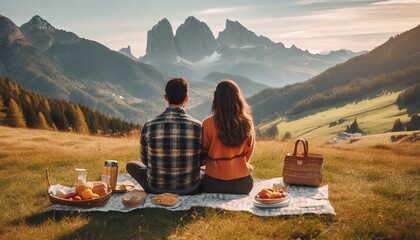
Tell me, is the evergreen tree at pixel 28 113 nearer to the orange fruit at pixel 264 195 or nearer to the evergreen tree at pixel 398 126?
the orange fruit at pixel 264 195

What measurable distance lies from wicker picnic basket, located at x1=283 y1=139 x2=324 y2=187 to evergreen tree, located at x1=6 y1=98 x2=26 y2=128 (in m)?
68.2

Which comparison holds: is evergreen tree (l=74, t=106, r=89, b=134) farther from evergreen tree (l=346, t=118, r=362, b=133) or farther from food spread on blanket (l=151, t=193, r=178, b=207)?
evergreen tree (l=346, t=118, r=362, b=133)

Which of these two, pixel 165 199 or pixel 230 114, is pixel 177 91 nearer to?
pixel 230 114

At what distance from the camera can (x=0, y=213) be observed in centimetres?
973

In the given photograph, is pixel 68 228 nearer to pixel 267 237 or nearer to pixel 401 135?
pixel 267 237

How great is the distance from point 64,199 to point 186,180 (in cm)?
306

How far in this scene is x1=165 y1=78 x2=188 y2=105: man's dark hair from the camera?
29.5 ft

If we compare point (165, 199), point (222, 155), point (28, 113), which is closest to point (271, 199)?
point (222, 155)

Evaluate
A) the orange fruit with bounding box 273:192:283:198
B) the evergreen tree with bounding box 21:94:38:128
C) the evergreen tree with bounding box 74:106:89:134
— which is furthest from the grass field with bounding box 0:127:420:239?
the evergreen tree with bounding box 74:106:89:134

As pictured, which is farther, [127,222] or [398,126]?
[398,126]

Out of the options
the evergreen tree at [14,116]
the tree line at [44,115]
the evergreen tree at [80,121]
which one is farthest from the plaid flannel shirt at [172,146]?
the evergreen tree at [80,121]

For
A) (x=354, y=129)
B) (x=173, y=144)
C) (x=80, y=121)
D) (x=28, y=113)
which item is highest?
(x=173, y=144)

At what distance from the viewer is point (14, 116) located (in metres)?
68.4

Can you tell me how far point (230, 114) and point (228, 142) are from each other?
2.33 feet
